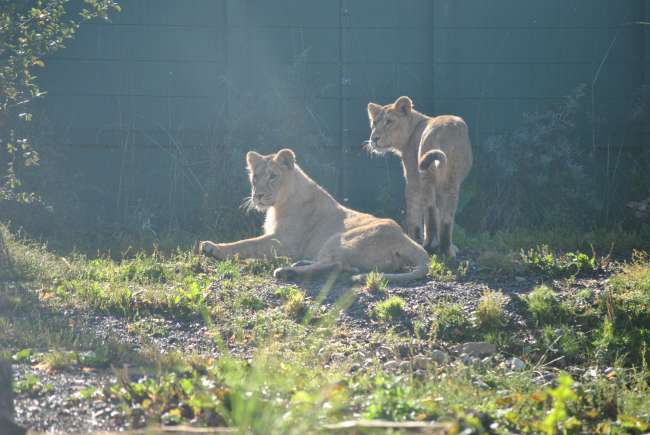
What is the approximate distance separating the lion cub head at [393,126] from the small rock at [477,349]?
12.6 feet

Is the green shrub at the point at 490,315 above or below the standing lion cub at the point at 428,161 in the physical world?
below

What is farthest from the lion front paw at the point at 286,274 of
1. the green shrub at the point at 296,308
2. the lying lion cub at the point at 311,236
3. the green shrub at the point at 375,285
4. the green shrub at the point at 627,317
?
the green shrub at the point at 627,317

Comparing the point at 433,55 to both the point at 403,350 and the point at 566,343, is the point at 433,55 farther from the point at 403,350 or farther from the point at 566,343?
the point at 403,350

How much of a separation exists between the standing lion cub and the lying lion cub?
0.66 m

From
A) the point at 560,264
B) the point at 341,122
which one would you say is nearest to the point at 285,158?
the point at 341,122

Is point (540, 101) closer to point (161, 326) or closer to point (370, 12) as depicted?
point (370, 12)

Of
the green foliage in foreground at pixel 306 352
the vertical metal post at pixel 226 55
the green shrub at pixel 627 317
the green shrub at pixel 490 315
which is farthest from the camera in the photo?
the vertical metal post at pixel 226 55

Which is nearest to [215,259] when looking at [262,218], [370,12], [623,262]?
[262,218]

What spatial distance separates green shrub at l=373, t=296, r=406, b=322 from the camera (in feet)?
18.5

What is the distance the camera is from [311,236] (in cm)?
794

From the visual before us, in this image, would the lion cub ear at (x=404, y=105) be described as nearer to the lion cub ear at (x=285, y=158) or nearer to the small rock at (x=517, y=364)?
the lion cub ear at (x=285, y=158)

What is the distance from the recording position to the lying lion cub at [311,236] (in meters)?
7.04

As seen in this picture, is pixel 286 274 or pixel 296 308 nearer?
pixel 296 308

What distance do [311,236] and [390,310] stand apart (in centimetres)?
236
